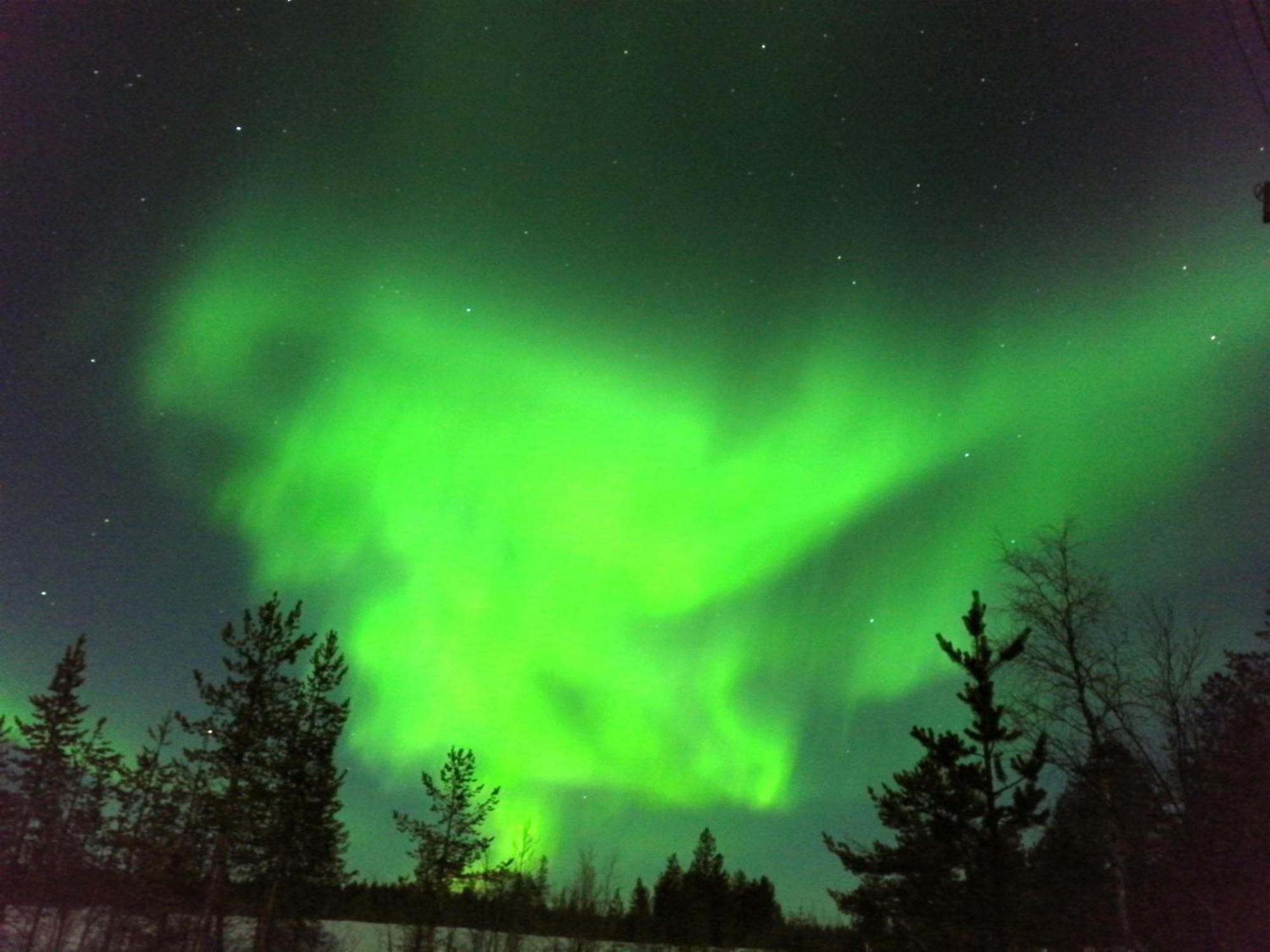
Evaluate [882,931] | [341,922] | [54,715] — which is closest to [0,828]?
[54,715]

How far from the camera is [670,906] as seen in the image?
81.0m

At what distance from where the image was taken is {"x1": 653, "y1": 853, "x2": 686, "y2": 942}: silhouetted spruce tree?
7556 centimetres

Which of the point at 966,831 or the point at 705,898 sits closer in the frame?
the point at 966,831

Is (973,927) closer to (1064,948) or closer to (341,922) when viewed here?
(1064,948)

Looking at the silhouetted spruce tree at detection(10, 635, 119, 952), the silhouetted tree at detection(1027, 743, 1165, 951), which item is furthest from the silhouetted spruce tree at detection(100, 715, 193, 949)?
the silhouetted tree at detection(1027, 743, 1165, 951)

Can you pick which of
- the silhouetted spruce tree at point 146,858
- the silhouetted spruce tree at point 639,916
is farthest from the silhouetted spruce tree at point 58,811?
the silhouetted spruce tree at point 639,916

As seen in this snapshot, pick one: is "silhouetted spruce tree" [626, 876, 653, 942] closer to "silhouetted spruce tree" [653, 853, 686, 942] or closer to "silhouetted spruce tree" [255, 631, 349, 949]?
"silhouetted spruce tree" [653, 853, 686, 942]

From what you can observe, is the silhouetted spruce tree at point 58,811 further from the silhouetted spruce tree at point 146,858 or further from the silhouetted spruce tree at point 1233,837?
the silhouetted spruce tree at point 1233,837

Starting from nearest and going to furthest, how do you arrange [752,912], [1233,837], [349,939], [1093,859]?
1. [1233,837]
2. [1093,859]
3. [349,939]
4. [752,912]

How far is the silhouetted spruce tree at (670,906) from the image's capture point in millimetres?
75562

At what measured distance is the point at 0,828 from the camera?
50.2 m

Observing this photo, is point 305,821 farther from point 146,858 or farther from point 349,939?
point 349,939

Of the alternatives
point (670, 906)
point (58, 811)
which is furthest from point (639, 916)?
point (58, 811)

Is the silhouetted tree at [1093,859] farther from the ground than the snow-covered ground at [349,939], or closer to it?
farther from the ground
